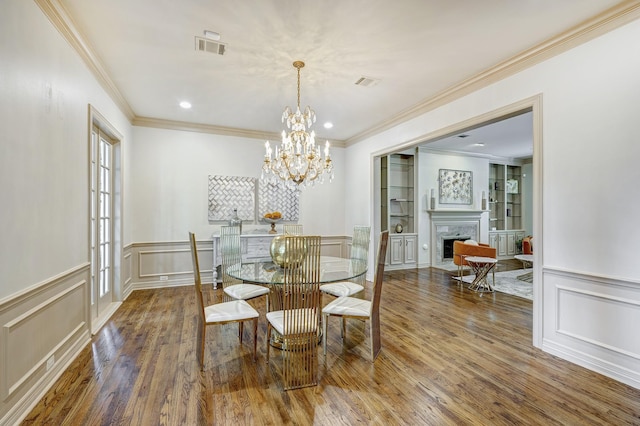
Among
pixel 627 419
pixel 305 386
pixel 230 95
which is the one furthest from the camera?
pixel 230 95

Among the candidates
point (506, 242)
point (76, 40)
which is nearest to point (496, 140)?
point (506, 242)

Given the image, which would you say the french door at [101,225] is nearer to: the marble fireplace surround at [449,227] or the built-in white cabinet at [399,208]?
the built-in white cabinet at [399,208]

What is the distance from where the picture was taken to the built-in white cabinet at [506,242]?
802cm

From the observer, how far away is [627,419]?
6.06 feet

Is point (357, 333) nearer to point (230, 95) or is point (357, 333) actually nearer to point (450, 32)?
point (450, 32)

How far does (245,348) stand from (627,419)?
2832mm

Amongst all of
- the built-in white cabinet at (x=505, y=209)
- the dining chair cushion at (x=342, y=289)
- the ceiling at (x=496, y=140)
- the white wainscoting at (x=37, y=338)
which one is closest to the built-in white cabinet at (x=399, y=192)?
the ceiling at (x=496, y=140)

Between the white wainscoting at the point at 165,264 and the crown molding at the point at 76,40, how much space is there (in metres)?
2.36

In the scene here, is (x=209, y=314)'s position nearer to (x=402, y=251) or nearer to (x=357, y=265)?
(x=357, y=265)

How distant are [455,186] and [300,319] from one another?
250 inches

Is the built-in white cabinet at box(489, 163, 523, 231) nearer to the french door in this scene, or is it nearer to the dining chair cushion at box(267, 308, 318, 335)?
the dining chair cushion at box(267, 308, 318, 335)

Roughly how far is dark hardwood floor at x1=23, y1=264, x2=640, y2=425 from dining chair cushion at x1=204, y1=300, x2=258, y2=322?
42 centimetres

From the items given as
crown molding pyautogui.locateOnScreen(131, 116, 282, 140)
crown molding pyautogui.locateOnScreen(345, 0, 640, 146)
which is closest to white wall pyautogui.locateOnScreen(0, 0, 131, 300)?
crown molding pyautogui.locateOnScreen(131, 116, 282, 140)

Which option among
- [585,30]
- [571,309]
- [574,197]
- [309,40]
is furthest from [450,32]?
[571,309]
